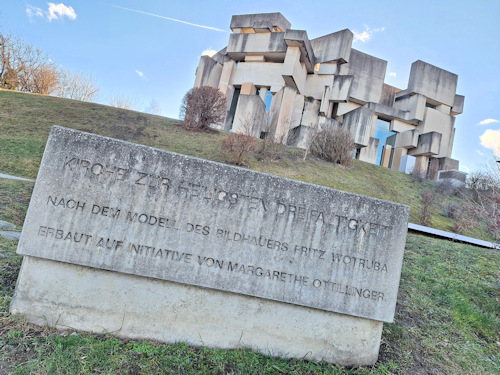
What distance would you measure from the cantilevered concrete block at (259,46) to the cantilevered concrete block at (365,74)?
6.79m

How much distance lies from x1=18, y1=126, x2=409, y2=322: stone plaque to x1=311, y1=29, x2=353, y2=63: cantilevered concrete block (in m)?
29.1

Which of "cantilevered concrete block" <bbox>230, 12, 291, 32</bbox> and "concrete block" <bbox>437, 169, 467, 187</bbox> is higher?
"cantilevered concrete block" <bbox>230, 12, 291, 32</bbox>

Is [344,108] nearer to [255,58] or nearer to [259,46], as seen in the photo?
[255,58]

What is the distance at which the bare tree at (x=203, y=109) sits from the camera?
64.8ft

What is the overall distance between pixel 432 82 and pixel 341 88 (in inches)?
452

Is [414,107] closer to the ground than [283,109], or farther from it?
farther from it

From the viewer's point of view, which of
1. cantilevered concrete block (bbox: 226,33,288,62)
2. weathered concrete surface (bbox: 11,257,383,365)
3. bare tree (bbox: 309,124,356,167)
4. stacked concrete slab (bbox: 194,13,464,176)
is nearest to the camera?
weathered concrete surface (bbox: 11,257,383,365)

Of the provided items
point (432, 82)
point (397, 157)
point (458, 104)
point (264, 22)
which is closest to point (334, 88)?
point (264, 22)

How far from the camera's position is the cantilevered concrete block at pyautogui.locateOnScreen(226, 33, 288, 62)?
1041 inches

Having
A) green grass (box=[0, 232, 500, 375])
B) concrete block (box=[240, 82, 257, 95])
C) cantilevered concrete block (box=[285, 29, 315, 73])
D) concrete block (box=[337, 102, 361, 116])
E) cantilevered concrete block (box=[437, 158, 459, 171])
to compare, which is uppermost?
cantilevered concrete block (box=[285, 29, 315, 73])

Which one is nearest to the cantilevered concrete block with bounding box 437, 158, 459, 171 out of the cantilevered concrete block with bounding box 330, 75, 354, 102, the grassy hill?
the cantilevered concrete block with bounding box 330, 75, 354, 102

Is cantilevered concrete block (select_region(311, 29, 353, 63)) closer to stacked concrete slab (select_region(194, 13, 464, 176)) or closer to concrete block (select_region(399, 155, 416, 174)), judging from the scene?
stacked concrete slab (select_region(194, 13, 464, 176))

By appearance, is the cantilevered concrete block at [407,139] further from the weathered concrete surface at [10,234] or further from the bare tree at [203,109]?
the weathered concrete surface at [10,234]

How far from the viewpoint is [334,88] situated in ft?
92.3
